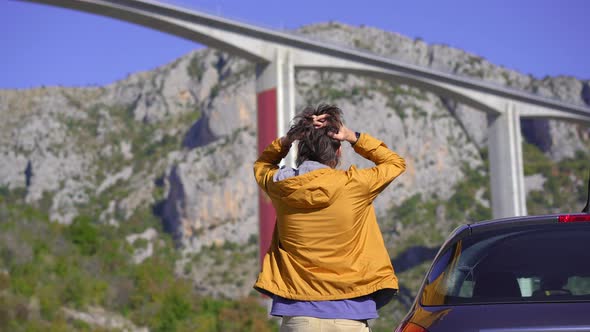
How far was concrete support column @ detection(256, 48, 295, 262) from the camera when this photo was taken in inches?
1298

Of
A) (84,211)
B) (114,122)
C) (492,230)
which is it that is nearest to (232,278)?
(84,211)

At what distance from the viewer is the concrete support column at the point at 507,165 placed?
151ft

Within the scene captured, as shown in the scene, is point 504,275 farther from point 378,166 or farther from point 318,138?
point 318,138

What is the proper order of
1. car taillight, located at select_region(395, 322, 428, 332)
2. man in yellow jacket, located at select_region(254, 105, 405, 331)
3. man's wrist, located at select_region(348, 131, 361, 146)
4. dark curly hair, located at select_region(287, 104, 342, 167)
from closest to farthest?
car taillight, located at select_region(395, 322, 428, 332) < man in yellow jacket, located at select_region(254, 105, 405, 331) < dark curly hair, located at select_region(287, 104, 342, 167) < man's wrist, located at select_region(348, 131, 361, 146)

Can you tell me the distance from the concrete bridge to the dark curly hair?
28.0 metres

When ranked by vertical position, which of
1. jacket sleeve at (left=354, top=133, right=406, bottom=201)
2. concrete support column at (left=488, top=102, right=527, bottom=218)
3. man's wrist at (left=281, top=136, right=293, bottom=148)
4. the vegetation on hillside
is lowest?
the vegetation on hillside

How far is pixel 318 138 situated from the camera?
334 centimetres

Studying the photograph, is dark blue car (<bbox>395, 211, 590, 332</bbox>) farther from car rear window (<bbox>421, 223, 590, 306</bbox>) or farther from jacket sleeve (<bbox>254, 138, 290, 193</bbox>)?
jacket sleeve (<bbox>254, 138, 290, 193</bbox>)

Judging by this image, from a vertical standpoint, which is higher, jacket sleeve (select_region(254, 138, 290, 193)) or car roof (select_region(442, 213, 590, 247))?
jacket sleeve (select_region(254, 138, 290, 193))

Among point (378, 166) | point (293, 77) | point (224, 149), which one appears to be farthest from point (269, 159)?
point (224, 149)

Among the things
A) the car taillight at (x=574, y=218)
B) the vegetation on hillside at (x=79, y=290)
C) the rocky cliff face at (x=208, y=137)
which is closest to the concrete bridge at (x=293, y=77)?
the vegetation on hillside at (x=79, y=290)

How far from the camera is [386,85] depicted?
95125mm

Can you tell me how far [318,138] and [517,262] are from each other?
39.7 inches

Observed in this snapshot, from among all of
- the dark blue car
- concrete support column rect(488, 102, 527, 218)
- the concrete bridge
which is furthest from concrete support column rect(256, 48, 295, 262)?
the dark blue car
